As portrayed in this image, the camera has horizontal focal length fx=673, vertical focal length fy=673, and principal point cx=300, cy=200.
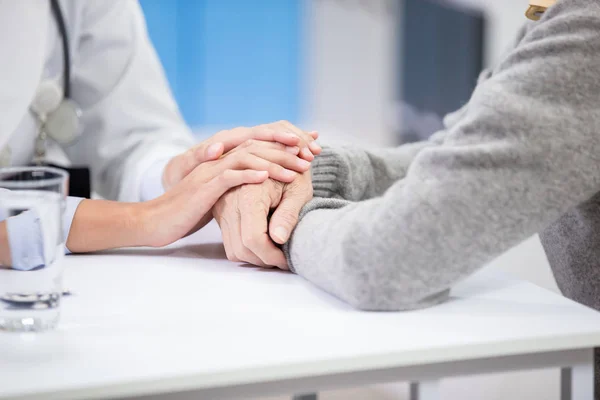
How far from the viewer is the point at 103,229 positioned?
790mm

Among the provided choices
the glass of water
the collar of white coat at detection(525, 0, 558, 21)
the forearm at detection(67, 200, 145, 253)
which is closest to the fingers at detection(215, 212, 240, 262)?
the forearm at detection(67, 200, 145, 253)

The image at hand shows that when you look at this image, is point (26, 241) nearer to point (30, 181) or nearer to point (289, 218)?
point (30, 181)

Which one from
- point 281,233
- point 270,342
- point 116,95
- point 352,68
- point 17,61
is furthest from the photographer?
point 352,68

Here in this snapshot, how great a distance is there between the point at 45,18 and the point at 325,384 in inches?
31.9

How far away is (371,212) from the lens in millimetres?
607

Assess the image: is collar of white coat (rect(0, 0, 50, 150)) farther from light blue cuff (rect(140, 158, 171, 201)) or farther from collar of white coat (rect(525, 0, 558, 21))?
collar of white coat (rect(525, 0, 558, 21))

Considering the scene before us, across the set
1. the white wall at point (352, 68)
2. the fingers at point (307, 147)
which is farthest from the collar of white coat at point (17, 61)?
the white wall at point (352, 68)

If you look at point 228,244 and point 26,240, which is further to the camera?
point 228,244

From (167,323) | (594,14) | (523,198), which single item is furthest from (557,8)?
(167,323)

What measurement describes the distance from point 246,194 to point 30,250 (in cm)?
29

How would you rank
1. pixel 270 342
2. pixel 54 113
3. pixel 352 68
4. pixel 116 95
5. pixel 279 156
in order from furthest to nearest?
1. pixel 352 68
2. pixel 116 95
3. pixel 54 113
4. pixel 279 156
5. pixel 270 342

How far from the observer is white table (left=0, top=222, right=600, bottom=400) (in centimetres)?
46

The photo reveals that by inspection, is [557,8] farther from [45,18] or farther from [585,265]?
[45,18]

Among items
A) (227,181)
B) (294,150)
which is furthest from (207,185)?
(294,150)
